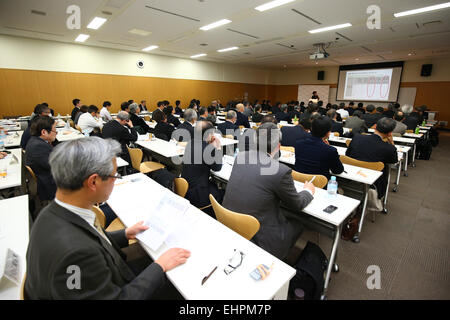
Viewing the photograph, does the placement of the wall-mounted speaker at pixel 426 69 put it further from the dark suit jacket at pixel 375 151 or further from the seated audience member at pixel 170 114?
the seated audience member at pixel 170 114

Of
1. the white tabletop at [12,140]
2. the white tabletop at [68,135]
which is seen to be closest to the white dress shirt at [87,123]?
the white tabletop at [68,135]

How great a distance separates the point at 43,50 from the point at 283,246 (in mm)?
11299

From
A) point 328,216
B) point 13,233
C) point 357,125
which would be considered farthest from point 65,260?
point 357,125

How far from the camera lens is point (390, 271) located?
2.47 m

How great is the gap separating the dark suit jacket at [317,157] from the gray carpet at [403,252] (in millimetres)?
940

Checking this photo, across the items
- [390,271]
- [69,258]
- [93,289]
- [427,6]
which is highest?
[427,6]

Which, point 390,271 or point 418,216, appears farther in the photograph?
point 418,216

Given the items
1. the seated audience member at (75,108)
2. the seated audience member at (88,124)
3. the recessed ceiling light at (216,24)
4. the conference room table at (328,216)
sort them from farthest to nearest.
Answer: the seated audience member at (75,108) < the recessed ceiling light at (216,24) < the seated audience member at (88,124) < the conference room table at (328,216)

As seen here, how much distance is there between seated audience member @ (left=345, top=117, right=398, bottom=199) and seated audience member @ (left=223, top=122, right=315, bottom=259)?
1893 millimetres

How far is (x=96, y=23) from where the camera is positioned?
6.25 meters

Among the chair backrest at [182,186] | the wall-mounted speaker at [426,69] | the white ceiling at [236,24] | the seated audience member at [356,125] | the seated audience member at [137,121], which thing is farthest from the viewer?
the wall-mounted speaker at [426,69]

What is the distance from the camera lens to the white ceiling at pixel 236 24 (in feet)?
16.0
